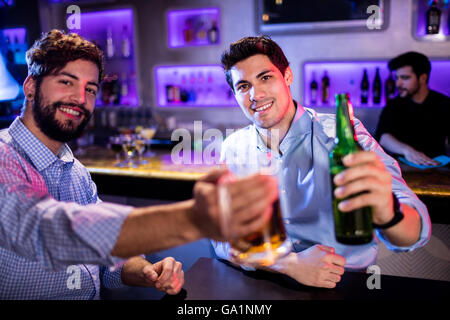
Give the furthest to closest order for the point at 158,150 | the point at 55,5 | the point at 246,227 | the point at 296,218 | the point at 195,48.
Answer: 1. the point at 55,5
2. the point at 195,48
3. the point at 158,150
4. the point at 296,218
5. the point at 246,227

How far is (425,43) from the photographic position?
3180mm

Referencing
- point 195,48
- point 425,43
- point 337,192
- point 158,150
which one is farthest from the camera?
point 195,48

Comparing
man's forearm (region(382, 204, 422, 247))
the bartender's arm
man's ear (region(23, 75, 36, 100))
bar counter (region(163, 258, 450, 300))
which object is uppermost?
man's ear (region(23, 75, 36, 100))

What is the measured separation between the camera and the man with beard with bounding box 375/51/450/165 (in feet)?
9.83

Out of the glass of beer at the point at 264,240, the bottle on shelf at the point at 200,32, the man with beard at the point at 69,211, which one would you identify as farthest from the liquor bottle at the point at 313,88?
the glass of beer at the point at 264,240

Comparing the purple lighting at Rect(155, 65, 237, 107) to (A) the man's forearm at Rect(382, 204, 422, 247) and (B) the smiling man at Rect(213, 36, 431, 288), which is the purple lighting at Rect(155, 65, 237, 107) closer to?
(B) the smiling man at Rect(213, 36, 431, 288)

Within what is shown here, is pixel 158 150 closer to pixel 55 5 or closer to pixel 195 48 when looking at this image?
pixel 195 48

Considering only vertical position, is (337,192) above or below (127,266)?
above

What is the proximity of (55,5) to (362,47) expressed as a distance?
3424 mm

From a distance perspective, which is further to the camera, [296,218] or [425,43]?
[425,43]

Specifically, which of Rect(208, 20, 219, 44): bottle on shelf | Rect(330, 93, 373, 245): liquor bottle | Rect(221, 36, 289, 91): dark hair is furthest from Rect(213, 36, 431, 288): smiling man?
Rect(208, 20, 219, 44): bottle on shelf

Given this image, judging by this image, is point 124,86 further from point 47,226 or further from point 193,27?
point 47,226

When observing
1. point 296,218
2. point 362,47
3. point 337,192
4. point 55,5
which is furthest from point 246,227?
point 55,5

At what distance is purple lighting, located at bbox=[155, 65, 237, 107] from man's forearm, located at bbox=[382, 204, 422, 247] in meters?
2.98
